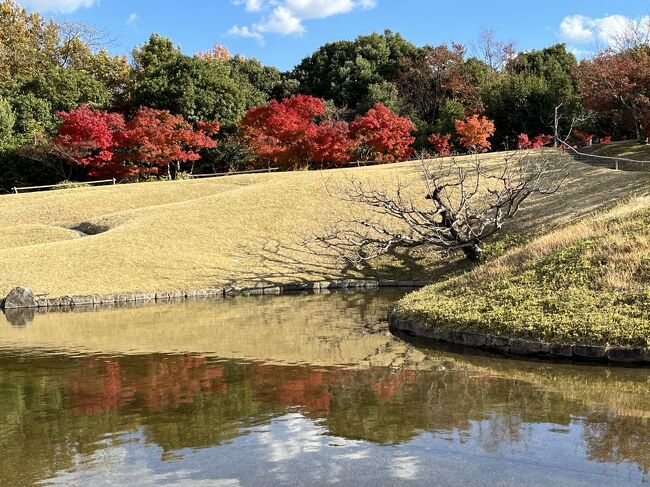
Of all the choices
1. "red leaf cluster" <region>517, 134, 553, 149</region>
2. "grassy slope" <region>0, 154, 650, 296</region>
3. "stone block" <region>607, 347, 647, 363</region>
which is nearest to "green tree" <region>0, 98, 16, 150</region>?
"grassy slope" <region>0, 154, 650, 296</region>

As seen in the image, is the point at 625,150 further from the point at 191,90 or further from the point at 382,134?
the point at 191,90

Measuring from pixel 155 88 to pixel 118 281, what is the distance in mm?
28522

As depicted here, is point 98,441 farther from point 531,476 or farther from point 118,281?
point 118,281

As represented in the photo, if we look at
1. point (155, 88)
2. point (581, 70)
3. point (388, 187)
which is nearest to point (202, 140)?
point (155, 88)

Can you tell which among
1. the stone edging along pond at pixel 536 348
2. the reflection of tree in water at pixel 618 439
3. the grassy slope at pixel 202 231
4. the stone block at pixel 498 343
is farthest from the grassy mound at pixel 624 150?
the reflection of tree in water at pixel 618 439

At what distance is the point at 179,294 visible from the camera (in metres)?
24.4

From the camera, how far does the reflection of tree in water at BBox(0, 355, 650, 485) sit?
787 cm

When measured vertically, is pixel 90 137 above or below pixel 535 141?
above

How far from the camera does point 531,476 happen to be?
6613 mm

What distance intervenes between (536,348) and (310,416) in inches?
200

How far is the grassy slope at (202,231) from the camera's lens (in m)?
25.9

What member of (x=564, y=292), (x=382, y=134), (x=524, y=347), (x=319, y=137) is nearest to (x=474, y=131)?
(x=382, y=134)

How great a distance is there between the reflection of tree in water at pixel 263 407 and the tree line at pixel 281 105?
3577 cm

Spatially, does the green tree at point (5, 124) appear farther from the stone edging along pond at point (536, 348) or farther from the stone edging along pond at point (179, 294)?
the stone edging along pond at point (536, 348)
